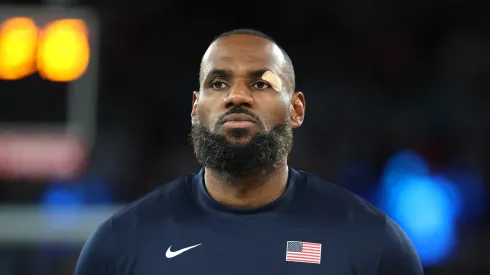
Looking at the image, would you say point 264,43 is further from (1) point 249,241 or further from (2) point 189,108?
(2) point 189,108

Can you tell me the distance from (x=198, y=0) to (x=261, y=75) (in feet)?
24.2

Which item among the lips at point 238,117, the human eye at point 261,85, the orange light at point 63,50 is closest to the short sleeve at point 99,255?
the lips at point 238,117

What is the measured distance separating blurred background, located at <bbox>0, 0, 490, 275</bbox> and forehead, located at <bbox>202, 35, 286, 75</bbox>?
413 centimetres

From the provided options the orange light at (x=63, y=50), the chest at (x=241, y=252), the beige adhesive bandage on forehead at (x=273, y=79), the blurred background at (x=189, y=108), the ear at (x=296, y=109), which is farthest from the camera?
the blurred background at (x=189, y=108)

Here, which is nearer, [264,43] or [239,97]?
[239,97]

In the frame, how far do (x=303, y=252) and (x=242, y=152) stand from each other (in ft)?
1.05

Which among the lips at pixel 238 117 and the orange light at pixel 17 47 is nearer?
the lips at pixel 238 117

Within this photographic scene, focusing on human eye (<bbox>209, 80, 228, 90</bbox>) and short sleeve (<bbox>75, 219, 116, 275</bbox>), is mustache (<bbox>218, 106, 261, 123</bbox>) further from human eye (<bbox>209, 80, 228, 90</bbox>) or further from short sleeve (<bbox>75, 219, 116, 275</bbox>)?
short sleeve (<bbox>75, 219, 116, 275</bbox>)

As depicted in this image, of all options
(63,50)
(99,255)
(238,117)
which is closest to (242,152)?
(238,117)

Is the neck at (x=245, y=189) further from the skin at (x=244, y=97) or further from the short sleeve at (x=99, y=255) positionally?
the short sleeve at (x=99, y=255)

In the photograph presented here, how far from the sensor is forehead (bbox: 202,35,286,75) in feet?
7.87

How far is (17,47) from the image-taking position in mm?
6387

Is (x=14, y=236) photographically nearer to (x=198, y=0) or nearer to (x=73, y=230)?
(x=73, y=230)

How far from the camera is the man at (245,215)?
2.31m
